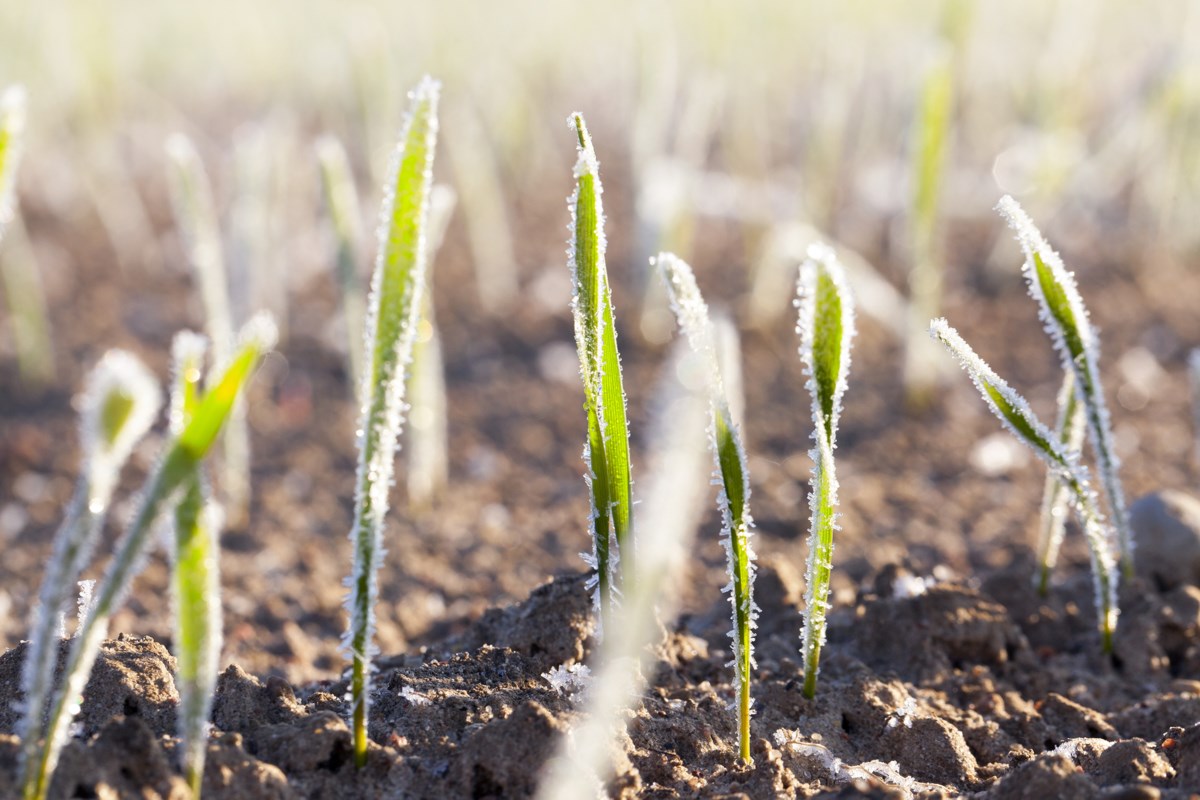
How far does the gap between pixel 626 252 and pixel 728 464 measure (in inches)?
98.8

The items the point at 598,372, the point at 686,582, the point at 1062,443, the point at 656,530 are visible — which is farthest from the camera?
the point at 686,582

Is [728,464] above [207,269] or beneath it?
beneath

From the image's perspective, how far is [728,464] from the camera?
951 mm

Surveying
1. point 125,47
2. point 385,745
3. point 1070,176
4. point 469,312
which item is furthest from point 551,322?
point 125,47

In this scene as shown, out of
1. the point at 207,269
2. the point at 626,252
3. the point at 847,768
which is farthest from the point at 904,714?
the point at 626,252

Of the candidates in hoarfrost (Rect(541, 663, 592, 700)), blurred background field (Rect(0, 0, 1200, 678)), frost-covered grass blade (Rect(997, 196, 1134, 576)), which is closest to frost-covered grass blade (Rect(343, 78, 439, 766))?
hoarfrost (Rect(541, 663, 592, 700))

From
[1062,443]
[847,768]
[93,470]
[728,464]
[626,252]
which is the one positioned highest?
[626,252]

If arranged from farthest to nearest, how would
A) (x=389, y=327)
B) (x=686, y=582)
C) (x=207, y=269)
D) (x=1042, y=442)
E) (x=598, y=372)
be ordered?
(x=207, y=269), (x=686, y=582), (x=1042, y=442), (x=598, y=372), (x=389, y=327)

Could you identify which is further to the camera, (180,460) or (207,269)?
(207,269)

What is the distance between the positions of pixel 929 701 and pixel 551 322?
6.10 ft

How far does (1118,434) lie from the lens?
2348mm

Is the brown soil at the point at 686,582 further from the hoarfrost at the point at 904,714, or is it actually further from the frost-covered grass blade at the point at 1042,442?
the frost-covered grass blade at the point at 1042,442

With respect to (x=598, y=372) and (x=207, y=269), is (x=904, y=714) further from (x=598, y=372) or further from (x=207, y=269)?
(x=207, y=269)

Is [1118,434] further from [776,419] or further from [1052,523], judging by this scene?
[1052,523]
